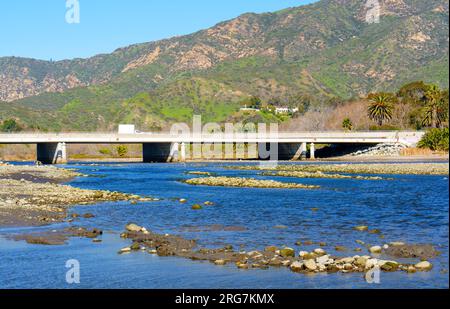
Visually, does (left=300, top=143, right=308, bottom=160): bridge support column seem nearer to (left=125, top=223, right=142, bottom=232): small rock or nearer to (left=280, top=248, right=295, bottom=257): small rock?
(left=125, top=223, right=142, bottom=232): small rock

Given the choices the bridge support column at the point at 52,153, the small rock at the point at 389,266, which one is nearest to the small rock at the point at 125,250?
the small rock at the point at 389,266

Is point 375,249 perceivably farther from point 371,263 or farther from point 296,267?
point 296,267

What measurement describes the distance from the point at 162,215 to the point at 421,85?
143947mm

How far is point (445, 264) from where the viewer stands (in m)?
25.0

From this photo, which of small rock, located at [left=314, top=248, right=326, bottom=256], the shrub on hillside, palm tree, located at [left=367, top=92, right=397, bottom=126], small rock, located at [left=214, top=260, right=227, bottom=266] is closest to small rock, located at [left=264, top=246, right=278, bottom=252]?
small rock, located at [left=314, top=248, right=326, bottom=256]

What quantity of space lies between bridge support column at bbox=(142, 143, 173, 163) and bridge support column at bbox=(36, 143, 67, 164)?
2059cm

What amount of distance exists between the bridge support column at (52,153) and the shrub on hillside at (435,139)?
6868 cm

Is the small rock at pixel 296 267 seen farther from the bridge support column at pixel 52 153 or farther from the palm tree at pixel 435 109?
the palm tree at pixel 435 109

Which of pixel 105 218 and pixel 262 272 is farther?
pixel 105 218

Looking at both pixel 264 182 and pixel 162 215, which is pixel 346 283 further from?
pixel 264 182

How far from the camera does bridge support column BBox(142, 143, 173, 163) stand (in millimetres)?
134500

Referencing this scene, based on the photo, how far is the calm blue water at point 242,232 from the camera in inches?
897

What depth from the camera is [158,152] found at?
138250 millimetres
